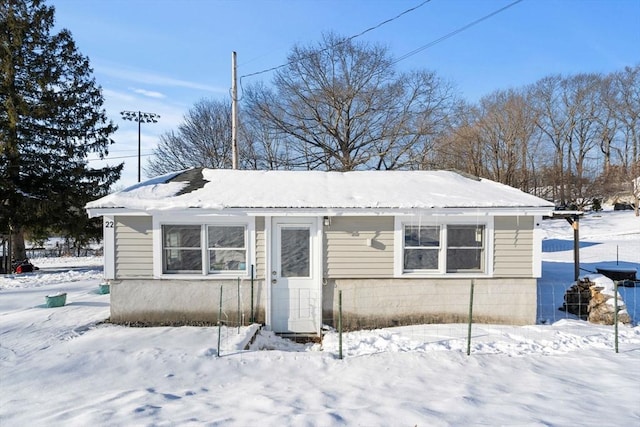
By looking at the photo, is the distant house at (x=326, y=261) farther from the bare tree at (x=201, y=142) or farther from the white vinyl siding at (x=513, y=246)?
the bare tree at (x=201, y=142)

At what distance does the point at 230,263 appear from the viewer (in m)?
7.82

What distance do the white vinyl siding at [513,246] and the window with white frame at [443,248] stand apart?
276 mm

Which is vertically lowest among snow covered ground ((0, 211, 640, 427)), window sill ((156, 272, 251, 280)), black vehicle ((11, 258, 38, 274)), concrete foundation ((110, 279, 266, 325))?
black vehicle ((11, 258, 38, 274))

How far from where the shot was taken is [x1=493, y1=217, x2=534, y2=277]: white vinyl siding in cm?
772

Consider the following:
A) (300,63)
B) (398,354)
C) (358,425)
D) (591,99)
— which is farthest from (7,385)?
(591,99)

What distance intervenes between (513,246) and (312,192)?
14.6 feet

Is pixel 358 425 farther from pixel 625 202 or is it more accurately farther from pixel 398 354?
pixel 625 202

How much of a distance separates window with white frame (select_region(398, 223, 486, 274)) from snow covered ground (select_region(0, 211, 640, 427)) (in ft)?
4.03

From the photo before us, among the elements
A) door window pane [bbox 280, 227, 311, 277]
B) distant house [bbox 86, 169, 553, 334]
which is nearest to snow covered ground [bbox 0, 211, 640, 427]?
distant house [bbox 86, 169, 553, 334]

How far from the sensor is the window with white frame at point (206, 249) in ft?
25.4

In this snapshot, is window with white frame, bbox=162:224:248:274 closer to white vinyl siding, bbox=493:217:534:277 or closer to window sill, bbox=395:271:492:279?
window sill, bbox=395:271:492:279

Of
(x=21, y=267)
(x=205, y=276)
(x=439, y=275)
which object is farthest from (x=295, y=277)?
(x=21, y=267)

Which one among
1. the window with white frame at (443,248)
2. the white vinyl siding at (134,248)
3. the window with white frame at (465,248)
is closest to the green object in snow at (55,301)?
the white vinyl siding at (134,248)

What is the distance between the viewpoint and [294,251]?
25.6 feet
